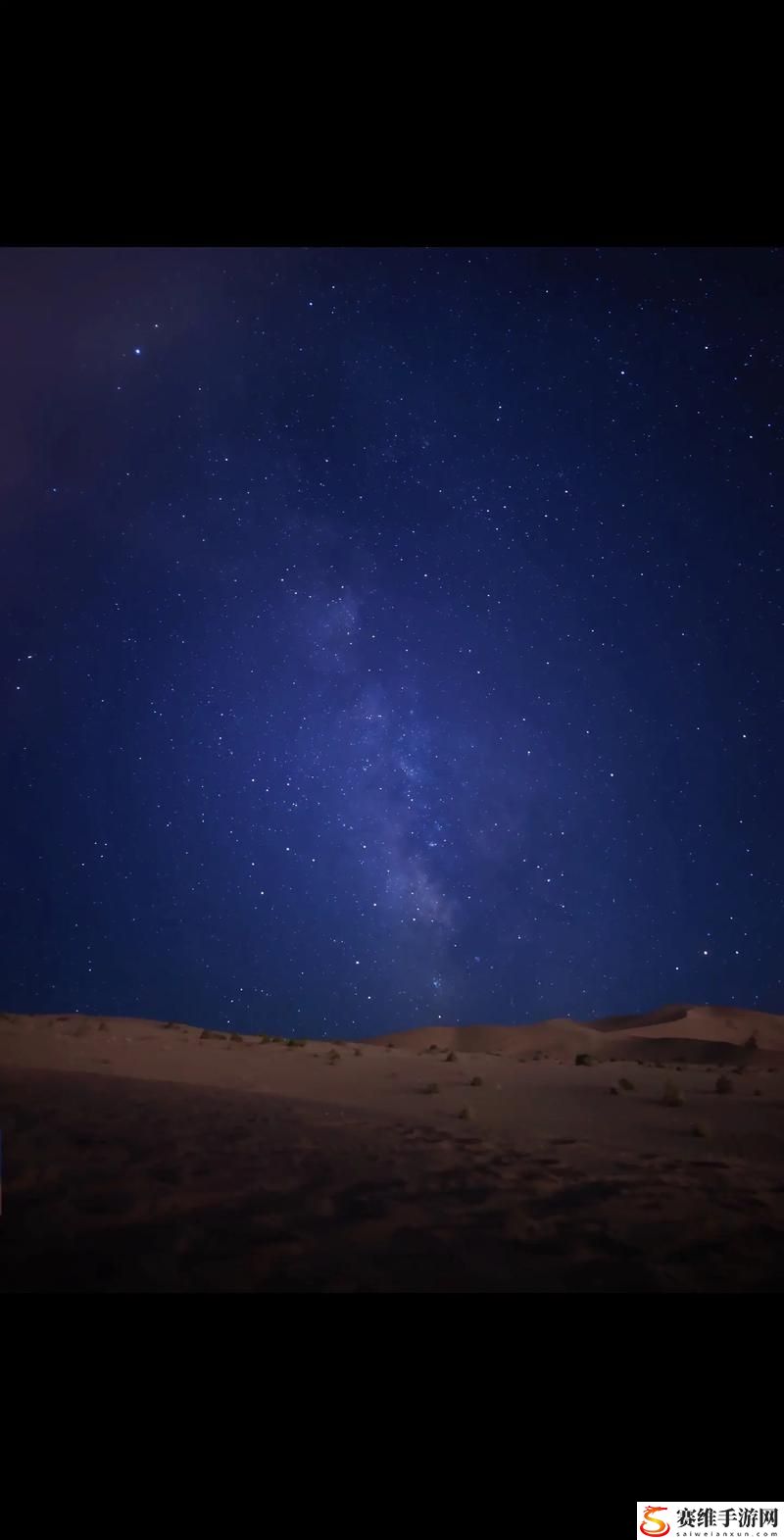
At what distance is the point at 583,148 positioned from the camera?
454cm

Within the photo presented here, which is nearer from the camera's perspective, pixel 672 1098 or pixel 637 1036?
pixel 672 1098

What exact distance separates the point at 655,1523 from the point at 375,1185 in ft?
8.47

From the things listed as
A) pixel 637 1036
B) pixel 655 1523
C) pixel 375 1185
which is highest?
pixel 637 1036

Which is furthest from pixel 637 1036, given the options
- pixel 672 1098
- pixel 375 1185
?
pixel 375 1185

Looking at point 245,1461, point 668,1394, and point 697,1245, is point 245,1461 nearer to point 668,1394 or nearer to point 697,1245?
point 668,1394

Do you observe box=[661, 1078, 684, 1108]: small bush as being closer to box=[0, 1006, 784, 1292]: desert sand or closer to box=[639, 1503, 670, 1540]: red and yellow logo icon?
box=[0, 1006, 784, 1292]: desert sand

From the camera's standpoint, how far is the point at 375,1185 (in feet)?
17.1

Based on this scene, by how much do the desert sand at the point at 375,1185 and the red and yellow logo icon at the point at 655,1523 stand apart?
106cm

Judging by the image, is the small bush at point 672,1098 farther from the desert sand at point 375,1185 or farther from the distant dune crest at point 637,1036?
the distant dune crest at point 637,1036

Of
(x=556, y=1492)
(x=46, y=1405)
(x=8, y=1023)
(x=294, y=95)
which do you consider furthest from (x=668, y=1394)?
(x=8, y=1023)

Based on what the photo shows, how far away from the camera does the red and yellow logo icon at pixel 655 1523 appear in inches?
113

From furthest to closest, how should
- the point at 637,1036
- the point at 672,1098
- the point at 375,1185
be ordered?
the point at 637,1036 < the point at 672,1098 < the point at 375,1185

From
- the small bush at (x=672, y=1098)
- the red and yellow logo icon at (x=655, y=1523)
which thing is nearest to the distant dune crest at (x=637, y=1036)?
the small bush at (x=672, y=1098)

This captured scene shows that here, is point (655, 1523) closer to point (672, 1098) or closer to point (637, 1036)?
point (672, 1098)
